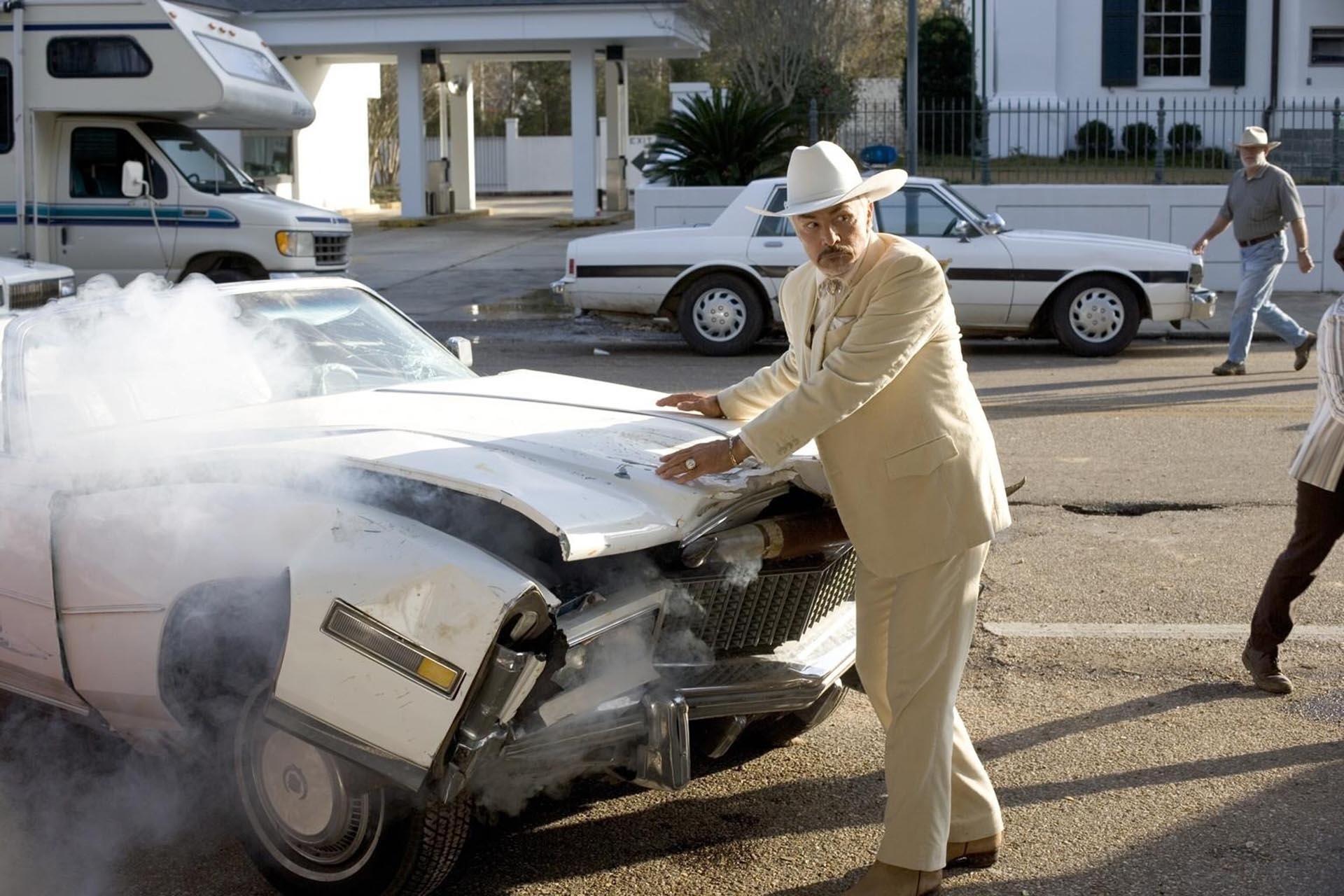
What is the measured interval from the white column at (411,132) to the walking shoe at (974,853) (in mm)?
26517

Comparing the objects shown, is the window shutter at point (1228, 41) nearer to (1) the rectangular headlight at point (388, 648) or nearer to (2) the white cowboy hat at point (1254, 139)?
(2) the white cowboy hat at point (1254, 139)

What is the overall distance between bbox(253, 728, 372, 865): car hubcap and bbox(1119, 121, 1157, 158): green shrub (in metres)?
17.6

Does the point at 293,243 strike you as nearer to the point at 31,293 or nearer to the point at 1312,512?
the point at 31,293

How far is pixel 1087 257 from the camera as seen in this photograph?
12.5 m

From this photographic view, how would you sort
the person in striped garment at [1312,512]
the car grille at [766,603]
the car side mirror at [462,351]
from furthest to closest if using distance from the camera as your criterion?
the car side mirror at [462,351] → the person in striped garment at [1312,512] → the car grille at [766,603]

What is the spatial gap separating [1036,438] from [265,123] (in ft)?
31.0

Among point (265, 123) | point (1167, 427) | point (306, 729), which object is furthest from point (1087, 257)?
point (306, 729)

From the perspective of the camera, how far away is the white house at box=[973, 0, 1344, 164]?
929 inches

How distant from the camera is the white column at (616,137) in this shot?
3033cm

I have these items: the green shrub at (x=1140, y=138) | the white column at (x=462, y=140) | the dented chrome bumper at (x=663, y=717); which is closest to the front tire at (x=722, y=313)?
the green shrub at (x=1140, y=138)

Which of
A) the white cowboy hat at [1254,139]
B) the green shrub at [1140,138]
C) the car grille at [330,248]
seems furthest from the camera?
the green shrub at [1140,138]

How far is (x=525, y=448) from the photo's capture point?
12.8 ft

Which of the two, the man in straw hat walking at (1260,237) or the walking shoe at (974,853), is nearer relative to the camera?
the walking shoe at (974,853)

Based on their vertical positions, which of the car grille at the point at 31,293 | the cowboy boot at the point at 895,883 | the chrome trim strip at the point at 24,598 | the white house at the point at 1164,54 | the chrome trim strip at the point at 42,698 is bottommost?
the cowboy boot at the point at 895,883
